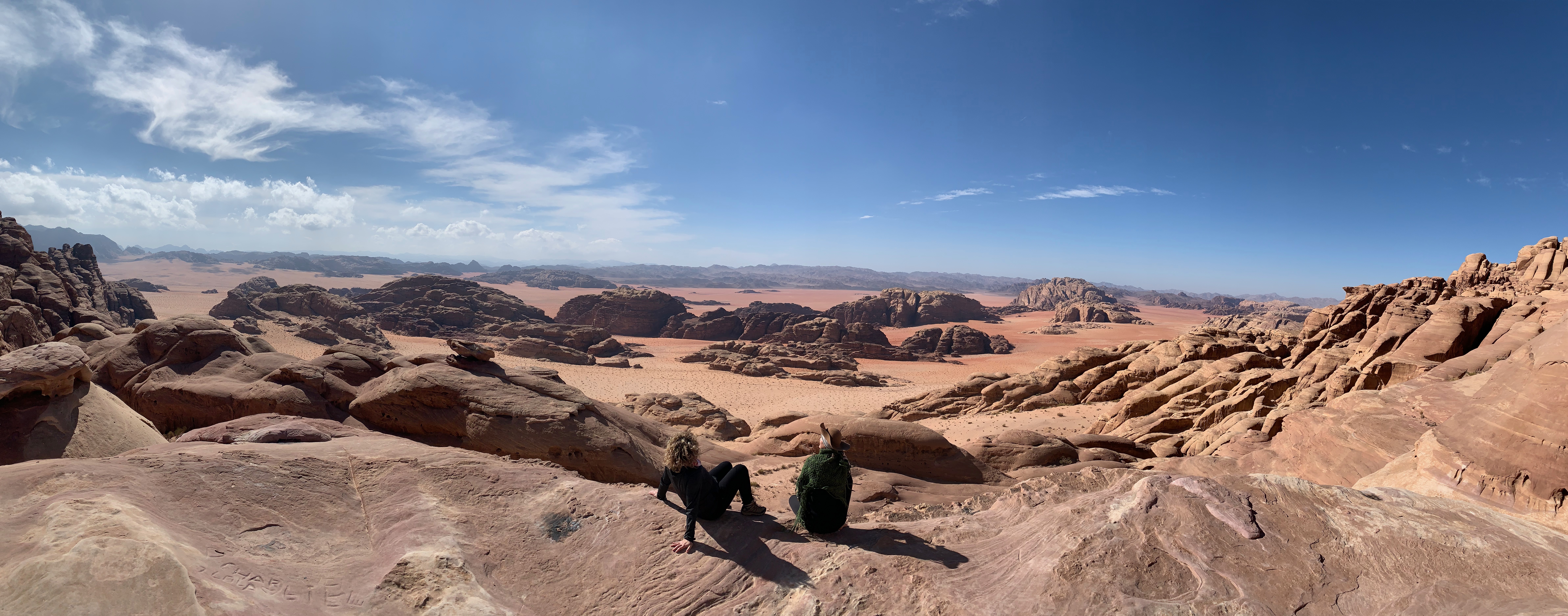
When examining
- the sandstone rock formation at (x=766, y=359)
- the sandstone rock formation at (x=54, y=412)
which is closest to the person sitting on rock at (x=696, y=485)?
the sandstone rock formation at (x=54, y=412)

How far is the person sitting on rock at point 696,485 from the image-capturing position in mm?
4992

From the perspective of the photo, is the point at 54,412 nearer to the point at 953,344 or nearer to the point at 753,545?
the point at 753,545

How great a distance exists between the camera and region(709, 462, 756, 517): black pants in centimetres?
524

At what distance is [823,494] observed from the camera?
5359mm

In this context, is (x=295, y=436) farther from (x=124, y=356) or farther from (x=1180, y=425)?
(x=1180, y=425)

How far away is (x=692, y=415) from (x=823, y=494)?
1666 cm

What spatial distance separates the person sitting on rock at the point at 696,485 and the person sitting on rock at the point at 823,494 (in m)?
0.46

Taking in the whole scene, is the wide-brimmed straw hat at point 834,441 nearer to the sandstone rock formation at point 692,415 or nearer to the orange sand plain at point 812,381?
the orange sand plain at point 812,381

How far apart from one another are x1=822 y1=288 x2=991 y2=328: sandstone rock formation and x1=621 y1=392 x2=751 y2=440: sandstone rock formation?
1947 inches

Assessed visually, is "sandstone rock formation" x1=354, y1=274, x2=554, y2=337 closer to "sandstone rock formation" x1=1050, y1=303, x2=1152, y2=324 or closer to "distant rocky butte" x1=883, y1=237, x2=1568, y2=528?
"distant rocky butte" x1=883, y1=237, x2=1568, y2=528

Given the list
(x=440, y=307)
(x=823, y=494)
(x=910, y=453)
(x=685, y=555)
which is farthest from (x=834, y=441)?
(x=440, y=307)

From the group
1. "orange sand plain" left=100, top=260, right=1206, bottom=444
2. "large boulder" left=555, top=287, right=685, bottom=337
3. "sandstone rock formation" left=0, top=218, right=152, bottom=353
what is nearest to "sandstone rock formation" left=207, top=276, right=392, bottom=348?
"orange sand plain" left=100, top=260, right=1206, bottom=444

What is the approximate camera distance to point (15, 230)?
2822cm

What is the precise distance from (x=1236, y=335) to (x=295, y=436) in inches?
1268
